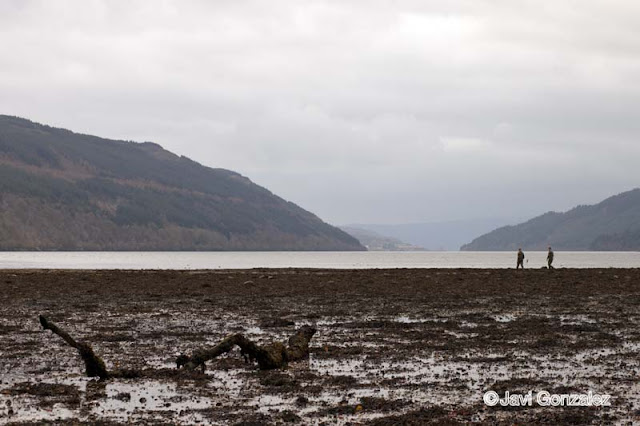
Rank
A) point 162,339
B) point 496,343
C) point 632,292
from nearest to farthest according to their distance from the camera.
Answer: point 496,343
point 162,339
point 632,292

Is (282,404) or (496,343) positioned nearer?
(282,404)

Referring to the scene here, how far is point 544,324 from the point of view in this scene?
29516mm

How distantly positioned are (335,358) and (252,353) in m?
2.83

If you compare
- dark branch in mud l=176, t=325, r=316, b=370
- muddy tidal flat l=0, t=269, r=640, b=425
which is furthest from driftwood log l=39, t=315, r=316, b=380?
muddy tidal flat l=0, t=269, r=640, b=425

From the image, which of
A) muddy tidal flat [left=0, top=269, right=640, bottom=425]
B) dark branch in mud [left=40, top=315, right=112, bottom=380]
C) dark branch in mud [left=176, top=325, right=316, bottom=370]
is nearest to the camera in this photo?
muddy tidal flat [left=0, top=269, right=640, bottom=425]

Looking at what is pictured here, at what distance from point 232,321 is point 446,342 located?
10106mm

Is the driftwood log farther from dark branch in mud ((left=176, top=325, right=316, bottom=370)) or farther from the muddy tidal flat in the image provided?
the muddy tidal flat

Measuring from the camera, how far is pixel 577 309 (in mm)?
35750

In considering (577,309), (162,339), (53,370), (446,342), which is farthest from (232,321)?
(577,309)

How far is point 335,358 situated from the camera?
71.6 feet

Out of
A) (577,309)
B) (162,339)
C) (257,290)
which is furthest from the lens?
(257,290)

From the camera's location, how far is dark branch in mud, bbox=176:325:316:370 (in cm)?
1936

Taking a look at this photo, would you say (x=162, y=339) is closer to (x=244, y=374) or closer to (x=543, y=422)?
(x=244, y=374)

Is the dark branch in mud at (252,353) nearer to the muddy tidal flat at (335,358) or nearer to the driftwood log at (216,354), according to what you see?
the driftwood log at (216,354)
